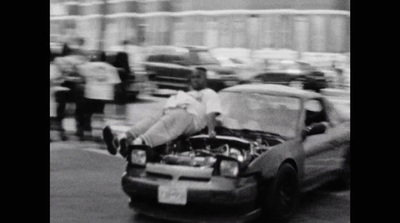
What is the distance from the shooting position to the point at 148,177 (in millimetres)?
4387

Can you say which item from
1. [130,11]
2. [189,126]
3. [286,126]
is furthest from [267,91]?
[130,11]

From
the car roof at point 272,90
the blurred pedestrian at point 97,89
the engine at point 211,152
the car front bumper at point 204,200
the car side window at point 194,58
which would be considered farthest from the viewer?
the blurred pedestrian at point 97,89

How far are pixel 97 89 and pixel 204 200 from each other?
1.25 m

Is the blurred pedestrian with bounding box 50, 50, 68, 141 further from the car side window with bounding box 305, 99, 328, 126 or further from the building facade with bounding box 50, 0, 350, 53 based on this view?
the car side window with bounding box 305, 99, 328, 126

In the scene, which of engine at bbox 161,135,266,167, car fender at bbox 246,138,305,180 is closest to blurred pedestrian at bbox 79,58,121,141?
engine at bbox 161,135,266,167

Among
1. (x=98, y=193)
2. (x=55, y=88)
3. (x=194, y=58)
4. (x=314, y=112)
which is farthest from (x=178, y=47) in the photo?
(x=98, y=193)

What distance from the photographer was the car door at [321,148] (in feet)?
15.1

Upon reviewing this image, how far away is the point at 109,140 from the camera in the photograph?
4699 mm

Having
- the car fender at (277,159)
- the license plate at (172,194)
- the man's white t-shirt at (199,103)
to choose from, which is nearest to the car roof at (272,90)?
the man's white t-shirt at (199,103)

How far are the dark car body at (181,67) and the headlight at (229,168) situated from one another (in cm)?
58

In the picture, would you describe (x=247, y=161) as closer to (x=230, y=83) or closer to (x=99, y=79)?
(x=230, y=83)

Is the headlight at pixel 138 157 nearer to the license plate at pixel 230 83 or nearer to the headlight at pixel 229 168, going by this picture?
the headlight at pixel 229 168
